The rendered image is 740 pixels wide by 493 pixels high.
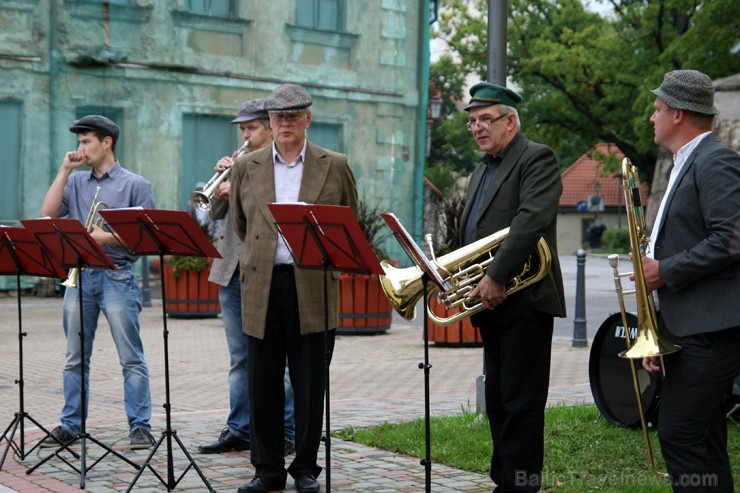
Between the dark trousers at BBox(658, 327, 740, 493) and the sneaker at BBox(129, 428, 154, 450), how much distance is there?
3.85 metres

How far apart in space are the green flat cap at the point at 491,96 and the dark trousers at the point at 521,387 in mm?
948

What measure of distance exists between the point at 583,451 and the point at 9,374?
625 cm

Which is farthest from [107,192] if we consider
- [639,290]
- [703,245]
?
[703,245]

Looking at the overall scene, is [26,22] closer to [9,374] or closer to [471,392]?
[9,374]

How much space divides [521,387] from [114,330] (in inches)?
123

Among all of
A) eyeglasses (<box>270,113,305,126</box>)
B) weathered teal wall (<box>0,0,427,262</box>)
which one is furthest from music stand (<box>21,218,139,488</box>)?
weathered teal wall (<box>0,0,427,262</box>)

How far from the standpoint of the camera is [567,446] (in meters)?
7.48

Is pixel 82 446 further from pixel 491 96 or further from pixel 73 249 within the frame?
pixel 491 96

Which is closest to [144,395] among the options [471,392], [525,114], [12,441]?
[12,441]

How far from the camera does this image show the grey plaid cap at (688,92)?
496 cm

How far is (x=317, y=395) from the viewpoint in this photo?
263 inches

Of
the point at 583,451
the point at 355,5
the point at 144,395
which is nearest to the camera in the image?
the point at 583,451

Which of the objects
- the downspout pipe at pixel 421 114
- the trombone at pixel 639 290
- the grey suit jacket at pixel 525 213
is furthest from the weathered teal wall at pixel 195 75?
the trombone at pixel 639 290

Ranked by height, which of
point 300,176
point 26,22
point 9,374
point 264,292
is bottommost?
point 9,374
